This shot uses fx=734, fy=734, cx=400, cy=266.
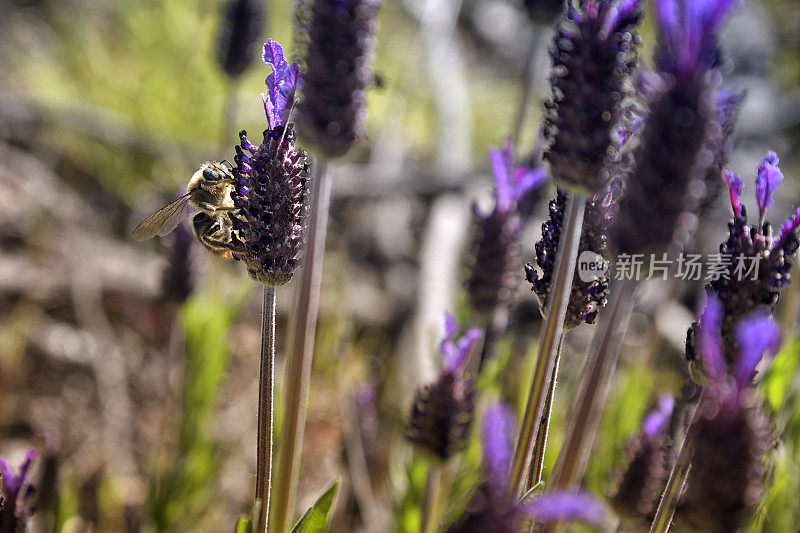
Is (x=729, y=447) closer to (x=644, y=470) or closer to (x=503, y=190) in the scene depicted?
(x=644, y=470)

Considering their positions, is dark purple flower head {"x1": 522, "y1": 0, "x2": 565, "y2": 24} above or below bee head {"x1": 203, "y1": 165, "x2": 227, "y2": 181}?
above

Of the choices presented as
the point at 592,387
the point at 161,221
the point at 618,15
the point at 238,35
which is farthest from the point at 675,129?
the point at 238,35

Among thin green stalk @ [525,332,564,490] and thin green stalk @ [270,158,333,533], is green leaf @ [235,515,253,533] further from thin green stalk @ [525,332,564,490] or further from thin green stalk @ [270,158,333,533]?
thin green stalk @ [525,332,564,490]

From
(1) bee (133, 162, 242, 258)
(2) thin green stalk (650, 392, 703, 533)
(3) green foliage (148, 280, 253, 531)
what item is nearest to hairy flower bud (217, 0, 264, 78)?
(3) green foliage (148, 280, 253, 531)

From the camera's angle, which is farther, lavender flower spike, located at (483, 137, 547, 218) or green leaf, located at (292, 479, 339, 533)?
lavender flower spike, located at (483, 137, 547, 218)

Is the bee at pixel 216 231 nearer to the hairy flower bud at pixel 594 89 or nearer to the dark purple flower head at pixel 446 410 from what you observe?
the dark purple flower head at pixel 446 410

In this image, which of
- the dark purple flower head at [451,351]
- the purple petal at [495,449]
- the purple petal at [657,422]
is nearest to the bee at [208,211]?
the dark purple flower head at [451,351]

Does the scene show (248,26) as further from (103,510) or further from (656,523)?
(656,523)
